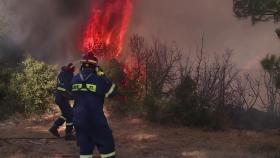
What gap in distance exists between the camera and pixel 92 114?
7258 mm

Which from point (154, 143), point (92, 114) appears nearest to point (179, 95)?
point (154, 143)

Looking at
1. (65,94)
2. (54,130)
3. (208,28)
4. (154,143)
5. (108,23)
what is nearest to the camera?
(65,94)

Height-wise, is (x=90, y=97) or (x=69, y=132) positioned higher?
(x=90, y=97)

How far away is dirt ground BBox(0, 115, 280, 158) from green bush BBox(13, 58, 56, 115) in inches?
54.1

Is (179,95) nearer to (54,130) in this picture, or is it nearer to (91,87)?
(54,130)

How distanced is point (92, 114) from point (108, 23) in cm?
1273

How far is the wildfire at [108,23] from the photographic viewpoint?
18953 mm

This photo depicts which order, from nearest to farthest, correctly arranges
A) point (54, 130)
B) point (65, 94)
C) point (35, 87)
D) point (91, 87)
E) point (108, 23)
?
1. point (91, 87)
2. point (65, 94)
3. point (54, 130)
4. point (35, 87)
5. point (108, 23)

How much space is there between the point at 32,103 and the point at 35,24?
5413mm

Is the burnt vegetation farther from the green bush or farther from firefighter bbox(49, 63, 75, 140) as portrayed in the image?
firefighter bbox(49, 63, 75, 140)


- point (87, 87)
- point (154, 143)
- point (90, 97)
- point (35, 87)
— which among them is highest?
point (35, 87)

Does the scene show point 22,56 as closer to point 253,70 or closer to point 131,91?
point 131,91

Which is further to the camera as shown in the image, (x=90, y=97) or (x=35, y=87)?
(x=35, y=87)

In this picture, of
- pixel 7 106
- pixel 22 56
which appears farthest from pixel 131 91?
pixel 22 56
